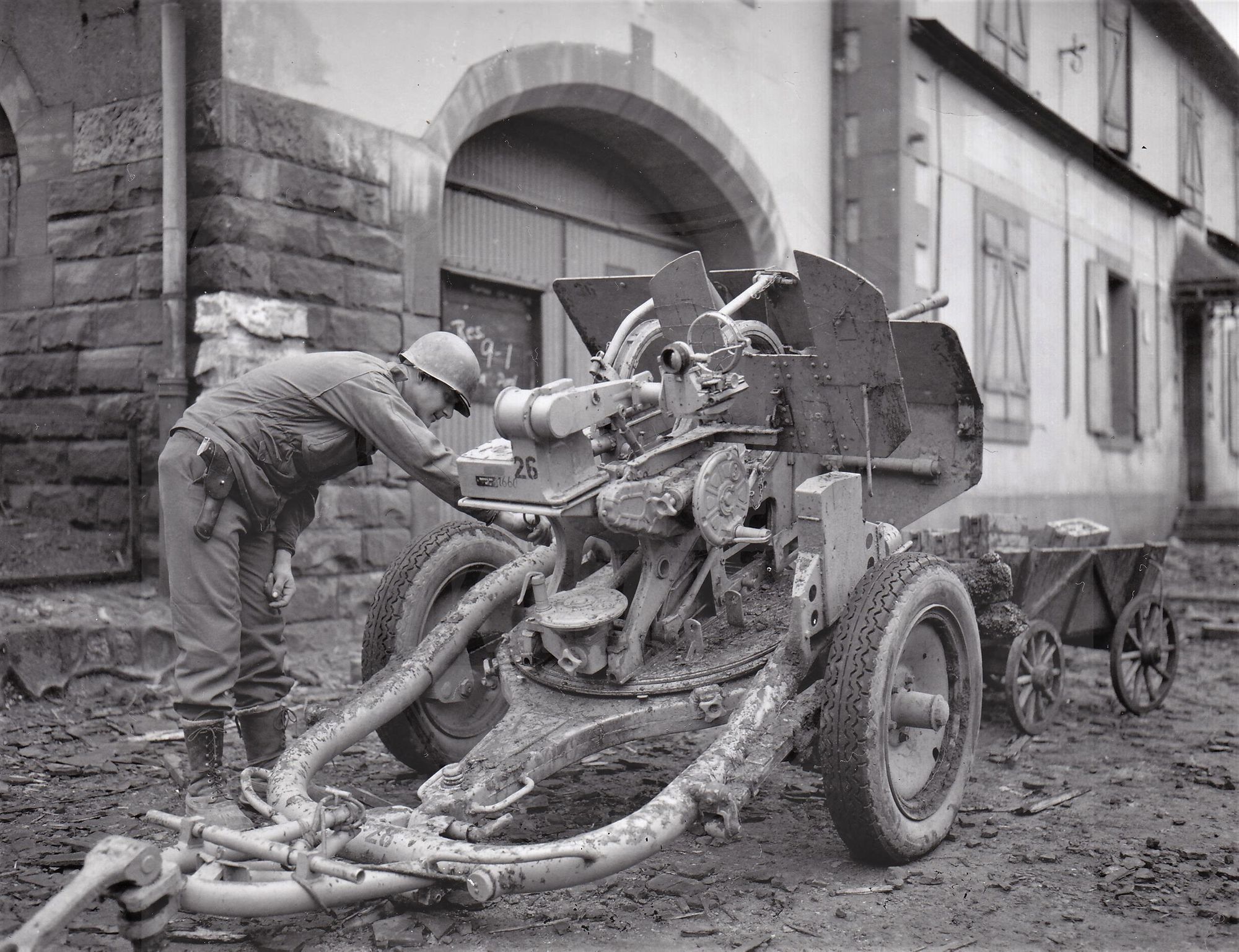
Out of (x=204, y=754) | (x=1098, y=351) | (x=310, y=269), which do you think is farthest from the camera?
(x=1098, y=351)

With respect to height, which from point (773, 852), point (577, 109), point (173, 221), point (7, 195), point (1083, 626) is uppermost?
point (577, 109)

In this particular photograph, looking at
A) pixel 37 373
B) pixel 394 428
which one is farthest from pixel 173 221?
pixel 394 428

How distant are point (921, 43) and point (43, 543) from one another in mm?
8319

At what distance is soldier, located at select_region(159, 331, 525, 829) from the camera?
3.60 m

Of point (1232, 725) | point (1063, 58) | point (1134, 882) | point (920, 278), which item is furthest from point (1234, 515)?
point (1134, 882)

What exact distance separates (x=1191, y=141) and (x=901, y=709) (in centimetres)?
1872

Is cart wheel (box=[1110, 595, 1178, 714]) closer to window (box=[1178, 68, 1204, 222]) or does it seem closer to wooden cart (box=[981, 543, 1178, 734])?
wooden cart (box=[981, 543, 1178, 734])

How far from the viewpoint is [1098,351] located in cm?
1480

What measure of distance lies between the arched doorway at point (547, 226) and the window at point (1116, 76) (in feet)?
27.0

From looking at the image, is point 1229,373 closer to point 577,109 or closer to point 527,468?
point 577,109

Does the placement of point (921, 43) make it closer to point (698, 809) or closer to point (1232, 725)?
point (1232, 725)

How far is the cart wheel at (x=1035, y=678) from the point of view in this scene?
493 cm

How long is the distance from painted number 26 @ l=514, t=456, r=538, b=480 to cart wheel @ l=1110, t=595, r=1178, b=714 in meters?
3.60

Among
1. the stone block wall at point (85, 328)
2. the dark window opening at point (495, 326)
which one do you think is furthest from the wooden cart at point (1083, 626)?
the stone block wall at point (85, 328)
